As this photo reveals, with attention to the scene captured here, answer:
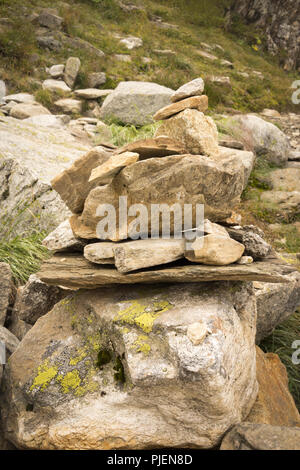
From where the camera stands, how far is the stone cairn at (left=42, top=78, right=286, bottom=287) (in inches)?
125

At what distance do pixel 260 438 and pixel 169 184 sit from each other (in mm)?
2241

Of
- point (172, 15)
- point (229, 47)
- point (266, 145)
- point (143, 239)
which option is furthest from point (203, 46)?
point (143, 239)

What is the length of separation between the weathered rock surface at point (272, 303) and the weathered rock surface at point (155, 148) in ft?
8.38

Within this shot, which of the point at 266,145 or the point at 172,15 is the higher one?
the point at 172,15

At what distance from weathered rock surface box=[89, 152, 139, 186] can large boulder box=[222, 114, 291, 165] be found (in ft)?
32.3

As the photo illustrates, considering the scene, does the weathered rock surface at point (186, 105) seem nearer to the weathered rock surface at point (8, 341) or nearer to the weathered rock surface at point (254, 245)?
the weathered rock surface at point (254, 245)

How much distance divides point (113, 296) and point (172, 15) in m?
32.1

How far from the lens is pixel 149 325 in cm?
305

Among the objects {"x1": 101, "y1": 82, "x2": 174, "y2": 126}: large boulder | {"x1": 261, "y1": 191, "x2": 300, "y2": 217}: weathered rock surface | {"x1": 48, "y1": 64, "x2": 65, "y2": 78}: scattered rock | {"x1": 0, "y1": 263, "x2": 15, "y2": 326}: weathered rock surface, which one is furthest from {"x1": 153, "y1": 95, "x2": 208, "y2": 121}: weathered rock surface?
{"x1": 48, "y1": 64, "x2": 65, "y2": 78}: scattered rock

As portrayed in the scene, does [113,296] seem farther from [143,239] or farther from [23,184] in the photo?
[23,184]

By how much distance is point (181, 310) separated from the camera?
3127 mm

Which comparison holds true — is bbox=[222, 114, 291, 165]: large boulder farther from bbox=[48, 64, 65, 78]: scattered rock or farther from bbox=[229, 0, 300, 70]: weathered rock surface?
bbox=[229, 0, 300, 70]: weathered rock surface

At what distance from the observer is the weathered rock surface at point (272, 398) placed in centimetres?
352
